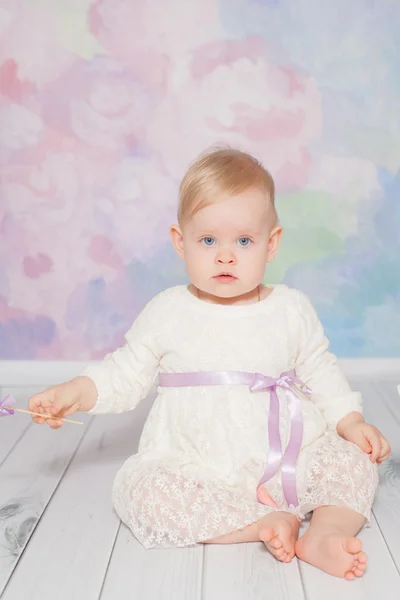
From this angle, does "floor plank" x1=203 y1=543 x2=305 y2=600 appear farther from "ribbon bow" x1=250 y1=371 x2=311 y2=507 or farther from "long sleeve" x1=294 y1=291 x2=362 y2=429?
"long sleeve" x1=294 y1=291 x2=362 y2=429

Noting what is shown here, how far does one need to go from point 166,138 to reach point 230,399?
1.21 m

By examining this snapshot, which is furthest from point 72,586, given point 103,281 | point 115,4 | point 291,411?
point 115,4

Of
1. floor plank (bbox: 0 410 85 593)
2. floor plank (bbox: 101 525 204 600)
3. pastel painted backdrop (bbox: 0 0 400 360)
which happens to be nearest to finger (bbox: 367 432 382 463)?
floor plank (bbox: 101 525 204 600)

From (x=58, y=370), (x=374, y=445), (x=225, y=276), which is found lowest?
(x=58, y=370)

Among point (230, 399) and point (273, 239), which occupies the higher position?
point (273, 239)

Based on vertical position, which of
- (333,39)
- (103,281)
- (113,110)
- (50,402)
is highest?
(333,39)

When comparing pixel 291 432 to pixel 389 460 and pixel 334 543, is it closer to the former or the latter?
pixel 334 543

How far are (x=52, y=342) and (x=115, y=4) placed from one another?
1.02 meters

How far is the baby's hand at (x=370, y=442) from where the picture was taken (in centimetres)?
149

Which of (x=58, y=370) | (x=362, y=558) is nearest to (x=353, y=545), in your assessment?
(x=362, y=558)

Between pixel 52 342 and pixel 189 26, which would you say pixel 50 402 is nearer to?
pixel 52 342

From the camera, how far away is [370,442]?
1.49 m

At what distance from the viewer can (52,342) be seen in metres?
2.62

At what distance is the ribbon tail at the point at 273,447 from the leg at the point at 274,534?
0.22ft
